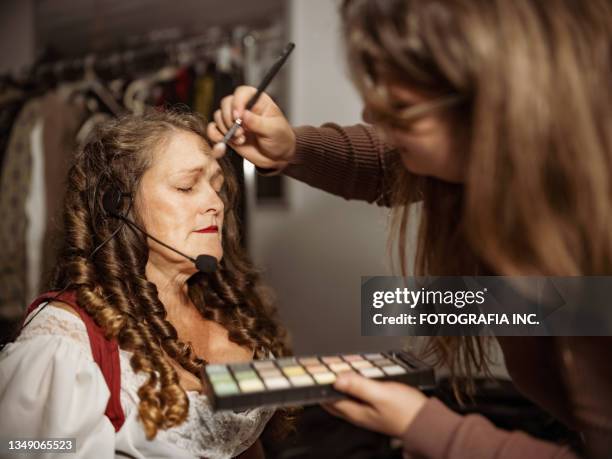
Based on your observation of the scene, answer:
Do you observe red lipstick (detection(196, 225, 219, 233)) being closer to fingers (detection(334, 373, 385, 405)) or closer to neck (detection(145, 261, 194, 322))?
neck (detection(145, 261, 194, 322))

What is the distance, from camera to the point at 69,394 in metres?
0.71

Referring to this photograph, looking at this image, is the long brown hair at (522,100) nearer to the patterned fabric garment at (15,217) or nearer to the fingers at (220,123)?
the fingers at (220,123)

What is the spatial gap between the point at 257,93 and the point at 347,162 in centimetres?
27

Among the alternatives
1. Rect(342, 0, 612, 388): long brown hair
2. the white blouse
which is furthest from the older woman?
Rect(342, 0, 612, 388): long brown hair

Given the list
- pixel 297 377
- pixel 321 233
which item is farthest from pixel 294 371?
pixel 321 233

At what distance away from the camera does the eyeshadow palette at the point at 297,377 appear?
1.89ft

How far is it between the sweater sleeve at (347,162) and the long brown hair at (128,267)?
19 cm

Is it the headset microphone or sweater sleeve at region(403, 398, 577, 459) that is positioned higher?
the headset microphone

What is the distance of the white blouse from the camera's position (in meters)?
0.71

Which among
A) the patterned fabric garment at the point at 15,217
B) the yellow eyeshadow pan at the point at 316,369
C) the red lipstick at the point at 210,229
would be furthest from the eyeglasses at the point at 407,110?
the patterned fabric garment at the point at 15,217

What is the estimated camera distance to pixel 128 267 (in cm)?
90

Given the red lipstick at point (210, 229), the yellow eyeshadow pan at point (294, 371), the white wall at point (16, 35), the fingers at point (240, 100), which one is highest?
the white wall at point (16, 35)

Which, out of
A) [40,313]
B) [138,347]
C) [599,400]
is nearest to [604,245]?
[599,400]

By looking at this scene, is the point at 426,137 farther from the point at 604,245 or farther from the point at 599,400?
the point at 599,400
